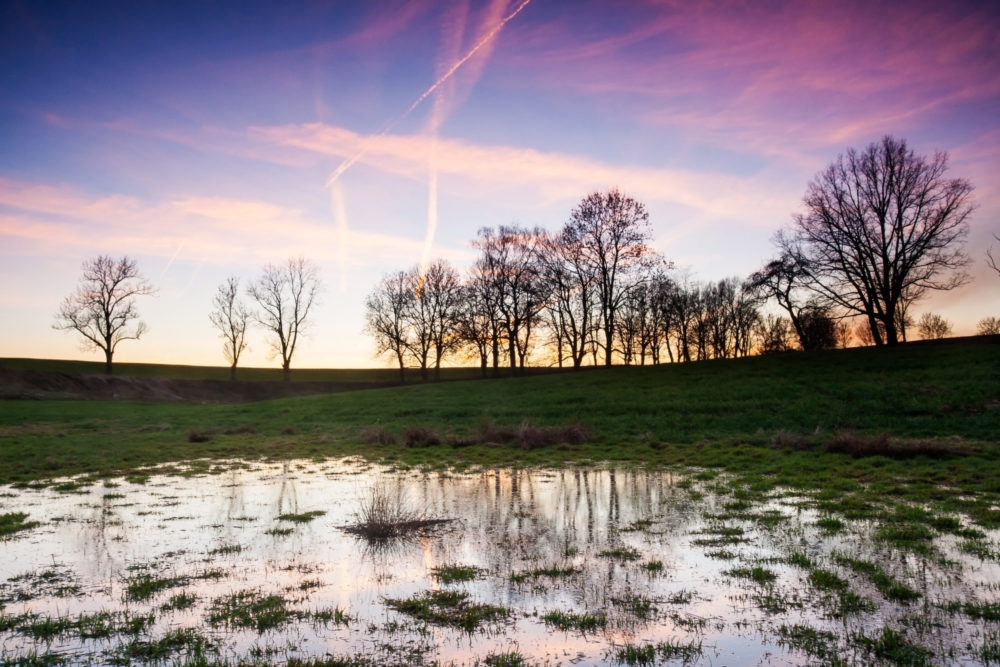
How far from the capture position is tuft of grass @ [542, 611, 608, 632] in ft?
20.3

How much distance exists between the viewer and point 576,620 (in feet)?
20.8

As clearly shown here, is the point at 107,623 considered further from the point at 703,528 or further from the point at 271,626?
the point at 703,528

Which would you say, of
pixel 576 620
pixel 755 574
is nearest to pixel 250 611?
pixel 576 620

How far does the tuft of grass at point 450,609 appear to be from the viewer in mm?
6386

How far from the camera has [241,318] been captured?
77312 millimetres

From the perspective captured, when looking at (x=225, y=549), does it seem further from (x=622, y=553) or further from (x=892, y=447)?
(x=892, y=447)

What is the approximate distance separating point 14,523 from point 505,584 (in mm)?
9625

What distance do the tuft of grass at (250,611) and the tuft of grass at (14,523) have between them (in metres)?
6.23

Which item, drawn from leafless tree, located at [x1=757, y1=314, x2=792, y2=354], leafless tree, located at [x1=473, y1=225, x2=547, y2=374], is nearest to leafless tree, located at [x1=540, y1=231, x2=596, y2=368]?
leafless tree, located at [x1=473, y1=225, x2=547, y2=374]

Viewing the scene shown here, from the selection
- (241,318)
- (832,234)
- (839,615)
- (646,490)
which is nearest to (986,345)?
(832,234)

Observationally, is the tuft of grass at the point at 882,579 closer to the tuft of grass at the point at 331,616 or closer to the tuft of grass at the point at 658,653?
the tuft of grass at the point at 658,653

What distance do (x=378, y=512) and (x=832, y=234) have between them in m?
47.6

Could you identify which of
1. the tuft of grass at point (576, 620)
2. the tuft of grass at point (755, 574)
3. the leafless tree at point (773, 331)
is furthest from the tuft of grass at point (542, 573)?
the leafless tree at point (773, 331)

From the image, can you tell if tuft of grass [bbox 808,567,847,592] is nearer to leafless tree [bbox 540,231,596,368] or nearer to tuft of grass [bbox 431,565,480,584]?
tuft of grass [bbox 431,565,480,584]
